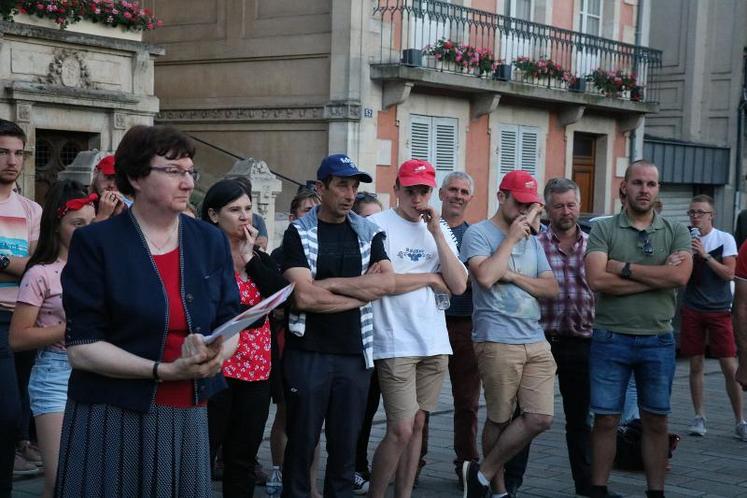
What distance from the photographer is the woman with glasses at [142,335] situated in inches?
157

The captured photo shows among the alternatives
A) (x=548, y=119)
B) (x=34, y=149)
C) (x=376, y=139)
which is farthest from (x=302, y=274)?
(x=548, y=119)

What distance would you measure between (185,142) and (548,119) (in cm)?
1888

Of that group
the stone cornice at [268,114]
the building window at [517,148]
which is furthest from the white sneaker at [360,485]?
the building window at [517,148]

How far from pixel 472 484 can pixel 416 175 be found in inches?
74.2

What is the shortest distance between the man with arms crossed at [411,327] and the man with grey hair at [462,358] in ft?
3.29

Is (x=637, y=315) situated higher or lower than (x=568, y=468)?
higher

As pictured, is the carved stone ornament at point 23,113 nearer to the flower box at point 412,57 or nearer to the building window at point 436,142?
the flower box at point 412,57

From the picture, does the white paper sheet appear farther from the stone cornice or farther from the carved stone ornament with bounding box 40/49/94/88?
the stone cornice

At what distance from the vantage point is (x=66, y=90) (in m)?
13.9

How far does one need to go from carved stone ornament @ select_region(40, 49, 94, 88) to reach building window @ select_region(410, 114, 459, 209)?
650 cm

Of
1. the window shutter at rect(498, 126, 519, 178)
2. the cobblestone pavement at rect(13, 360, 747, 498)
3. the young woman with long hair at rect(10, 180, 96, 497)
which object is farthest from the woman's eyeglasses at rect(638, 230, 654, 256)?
the window shutter at rect(498, 126, 519, 178)

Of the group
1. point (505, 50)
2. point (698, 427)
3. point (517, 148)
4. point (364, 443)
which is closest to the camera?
point (364, 443)

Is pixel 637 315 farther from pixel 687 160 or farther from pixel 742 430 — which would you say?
pixel 687 160

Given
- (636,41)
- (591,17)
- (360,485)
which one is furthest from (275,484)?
(636,41)
